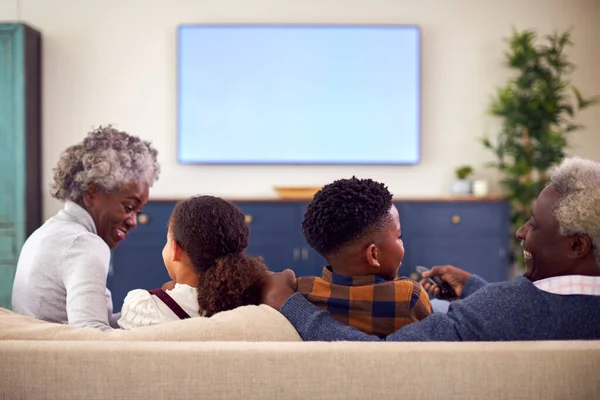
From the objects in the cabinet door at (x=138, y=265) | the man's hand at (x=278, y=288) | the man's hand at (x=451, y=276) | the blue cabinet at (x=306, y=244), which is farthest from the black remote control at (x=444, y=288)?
the cabinet door at (x=138, y=265)

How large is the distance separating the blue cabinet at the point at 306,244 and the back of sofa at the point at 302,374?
3.65m

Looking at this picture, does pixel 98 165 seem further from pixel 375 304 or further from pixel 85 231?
pixel 375 304

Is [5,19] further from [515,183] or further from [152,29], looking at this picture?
[515,183]

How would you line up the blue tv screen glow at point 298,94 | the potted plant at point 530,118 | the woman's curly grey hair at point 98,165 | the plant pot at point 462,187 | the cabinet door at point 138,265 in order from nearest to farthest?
the woman's curly grey hair at point 98,165 < the cabinet door at point 138,265 < the potted plant at point 530,118 < the plant pot at point 462,187 < the blue tv screen glow at point 298,94

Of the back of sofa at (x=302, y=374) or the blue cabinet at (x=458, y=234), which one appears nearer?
the back of sofa at (x=302, y=374)

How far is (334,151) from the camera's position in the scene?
5.42m

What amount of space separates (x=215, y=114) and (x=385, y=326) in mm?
4219

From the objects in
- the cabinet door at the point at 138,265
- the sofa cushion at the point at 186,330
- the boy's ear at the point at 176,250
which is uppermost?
the boy's ear at the point at 176,250

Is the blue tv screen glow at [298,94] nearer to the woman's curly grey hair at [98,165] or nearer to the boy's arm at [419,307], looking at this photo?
the woman's curly grey hair at [98,165]

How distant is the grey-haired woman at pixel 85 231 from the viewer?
1.71 m

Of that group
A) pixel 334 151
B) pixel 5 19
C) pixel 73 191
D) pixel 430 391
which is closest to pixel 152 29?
pixel 5 19

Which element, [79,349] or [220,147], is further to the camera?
[220,147]

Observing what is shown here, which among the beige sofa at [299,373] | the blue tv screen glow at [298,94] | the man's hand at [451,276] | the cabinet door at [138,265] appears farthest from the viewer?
the blue tv screen glow at [298,94]

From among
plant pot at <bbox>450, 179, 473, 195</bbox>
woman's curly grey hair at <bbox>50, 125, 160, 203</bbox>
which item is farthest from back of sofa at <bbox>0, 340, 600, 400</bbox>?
plant pot at <bbox>450, 179, 473, 195</bbox>
